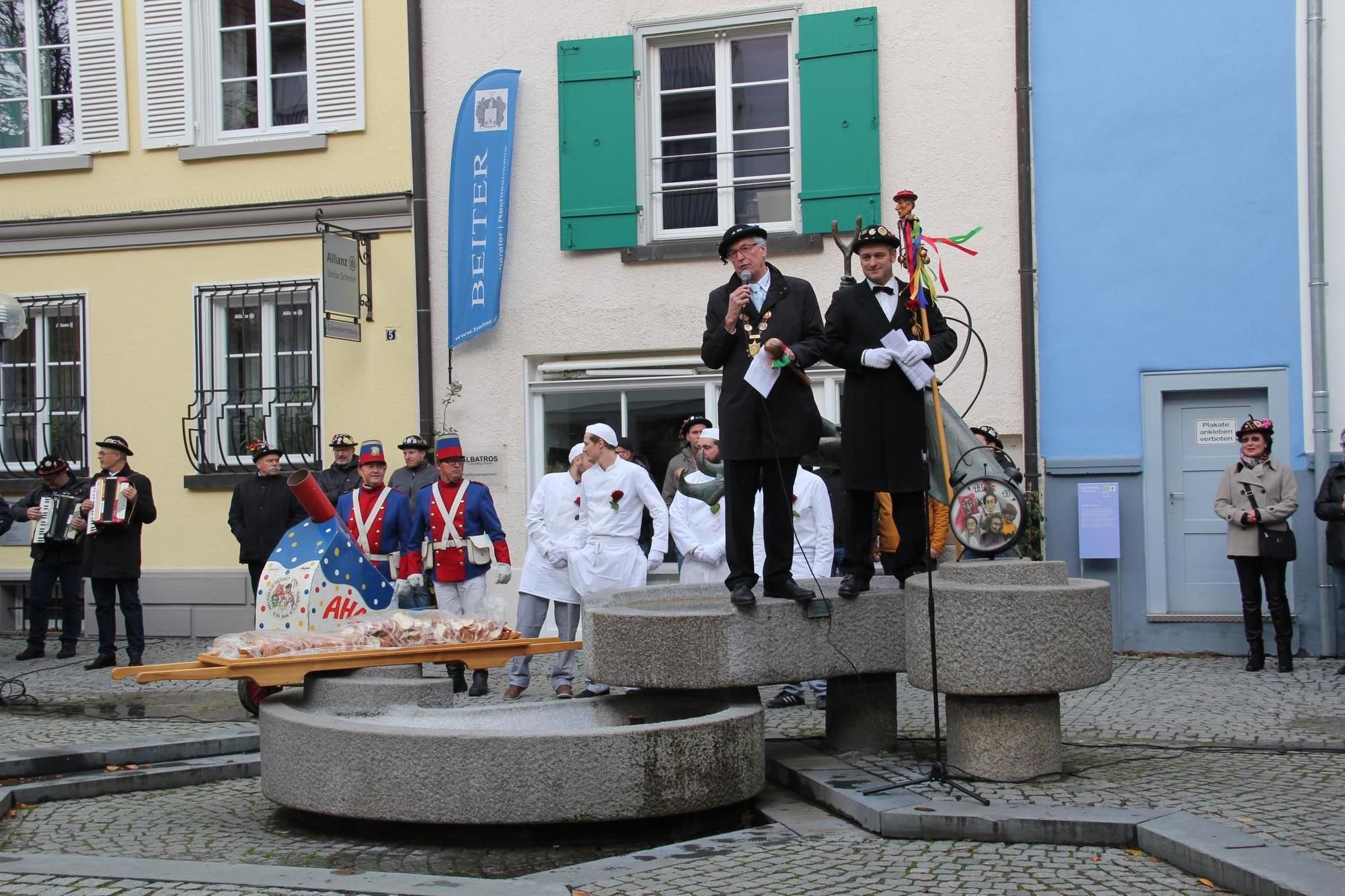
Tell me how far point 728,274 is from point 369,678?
6708mm

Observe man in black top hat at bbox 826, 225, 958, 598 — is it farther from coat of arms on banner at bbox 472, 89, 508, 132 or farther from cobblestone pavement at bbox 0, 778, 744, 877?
coat of arms on banner at bbox 472, 89, 508, 132

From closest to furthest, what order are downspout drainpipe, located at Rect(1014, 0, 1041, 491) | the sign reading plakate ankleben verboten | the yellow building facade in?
downspout drainpipe, located at Rect(1014, 0, 1041, 491)
the sign reading plakate ankleben verboten
the yellow building facade

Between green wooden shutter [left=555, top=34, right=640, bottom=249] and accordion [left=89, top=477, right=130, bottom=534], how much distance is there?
430 centimetres

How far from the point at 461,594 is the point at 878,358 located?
15.9 ft

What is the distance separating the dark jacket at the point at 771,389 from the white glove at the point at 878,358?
223 millimetres

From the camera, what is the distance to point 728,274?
12.9 meters

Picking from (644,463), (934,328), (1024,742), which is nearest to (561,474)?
(644,463)

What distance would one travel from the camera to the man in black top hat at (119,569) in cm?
1230

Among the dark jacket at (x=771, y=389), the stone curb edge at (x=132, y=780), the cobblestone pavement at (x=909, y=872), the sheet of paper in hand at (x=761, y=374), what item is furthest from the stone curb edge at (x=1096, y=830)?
the stone curb edge at (x=132, y=780)

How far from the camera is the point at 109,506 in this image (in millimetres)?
12258

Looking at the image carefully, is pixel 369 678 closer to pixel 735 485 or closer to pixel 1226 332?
pixel 735 485

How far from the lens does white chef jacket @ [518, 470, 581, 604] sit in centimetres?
1027

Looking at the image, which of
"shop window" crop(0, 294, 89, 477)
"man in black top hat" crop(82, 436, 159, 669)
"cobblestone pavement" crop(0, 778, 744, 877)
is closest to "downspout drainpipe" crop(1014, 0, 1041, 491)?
"cobblestone pavement" crop(0, 778, 744, 877)

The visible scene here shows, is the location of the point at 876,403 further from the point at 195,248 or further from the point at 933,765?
the point at 195,248
